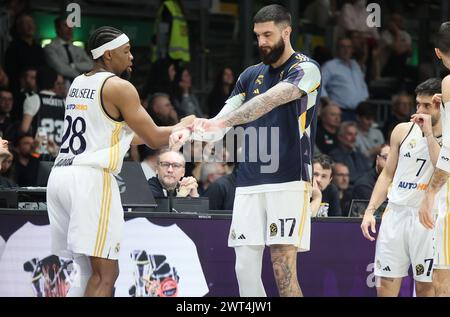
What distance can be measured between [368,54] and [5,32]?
5827mm

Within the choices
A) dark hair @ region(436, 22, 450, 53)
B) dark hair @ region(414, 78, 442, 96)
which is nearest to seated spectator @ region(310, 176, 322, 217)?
dark hair @ region(414, 78, 442, 96)

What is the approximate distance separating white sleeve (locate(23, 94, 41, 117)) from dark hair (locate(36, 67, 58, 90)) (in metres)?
0.23

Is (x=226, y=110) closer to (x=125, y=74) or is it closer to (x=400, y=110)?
(x=125, y=74)

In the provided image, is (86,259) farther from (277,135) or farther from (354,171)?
(354,171)

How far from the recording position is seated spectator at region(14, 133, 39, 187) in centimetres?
1288

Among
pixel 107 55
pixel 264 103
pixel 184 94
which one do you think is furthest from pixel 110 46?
pixel 184 94

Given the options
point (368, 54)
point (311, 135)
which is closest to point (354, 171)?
point (368, 54)

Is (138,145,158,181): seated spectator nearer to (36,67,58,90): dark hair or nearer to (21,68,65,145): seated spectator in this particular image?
(21,68,65,145): seated spectator

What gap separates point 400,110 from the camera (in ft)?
53.5

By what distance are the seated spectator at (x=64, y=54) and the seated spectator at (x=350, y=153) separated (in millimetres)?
3542

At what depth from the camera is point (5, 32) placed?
48.4ft

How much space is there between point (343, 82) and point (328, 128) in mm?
1042

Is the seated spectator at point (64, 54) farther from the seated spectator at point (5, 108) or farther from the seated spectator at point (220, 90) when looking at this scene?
the seated spectator at point (220, 90)

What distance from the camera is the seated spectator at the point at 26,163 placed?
12875 mm
